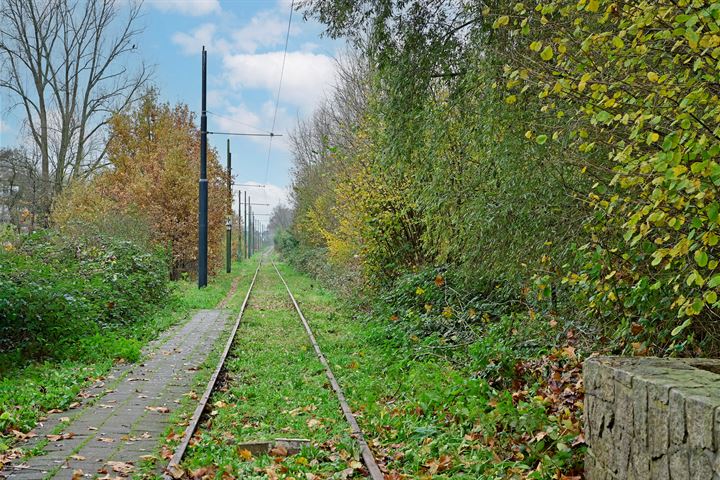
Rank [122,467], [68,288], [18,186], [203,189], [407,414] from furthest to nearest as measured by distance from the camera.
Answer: [18,186]
[203,189]
[68,288]
[407,414]
[122,467]

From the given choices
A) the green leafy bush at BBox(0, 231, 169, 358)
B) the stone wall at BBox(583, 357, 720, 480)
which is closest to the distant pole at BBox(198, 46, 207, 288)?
the green leafy bush at BBox(0, 231, 169, 358)

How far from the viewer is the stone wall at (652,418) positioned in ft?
12.0

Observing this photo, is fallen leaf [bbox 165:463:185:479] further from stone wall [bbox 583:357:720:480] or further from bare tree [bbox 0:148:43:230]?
bare tree [bbox 0:148:43:230]

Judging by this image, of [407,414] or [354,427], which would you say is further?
[407,414]

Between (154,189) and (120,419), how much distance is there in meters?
24.1

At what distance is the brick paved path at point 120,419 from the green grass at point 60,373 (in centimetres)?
27

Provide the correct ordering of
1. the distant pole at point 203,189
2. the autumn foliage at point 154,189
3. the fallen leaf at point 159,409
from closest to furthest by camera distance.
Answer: the fallen leaf at point 159,409
the distant pole at point 203,189
the autumn foliage at point 154,189

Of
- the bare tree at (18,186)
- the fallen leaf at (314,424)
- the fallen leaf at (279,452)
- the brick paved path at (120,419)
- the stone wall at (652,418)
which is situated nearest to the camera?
the stone wall at (652,418)

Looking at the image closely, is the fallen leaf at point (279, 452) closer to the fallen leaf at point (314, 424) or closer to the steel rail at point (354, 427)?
the steel rail at point (354, 427)

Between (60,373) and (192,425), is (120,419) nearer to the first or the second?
(192,425)

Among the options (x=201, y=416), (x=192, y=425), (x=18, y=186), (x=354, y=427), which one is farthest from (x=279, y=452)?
(x=18, y=186)

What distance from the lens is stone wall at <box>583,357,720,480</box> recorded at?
3.66 m

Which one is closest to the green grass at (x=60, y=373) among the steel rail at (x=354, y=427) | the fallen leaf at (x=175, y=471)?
the fallen leaf at (x=175, y=471)

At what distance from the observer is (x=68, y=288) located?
12.1m
